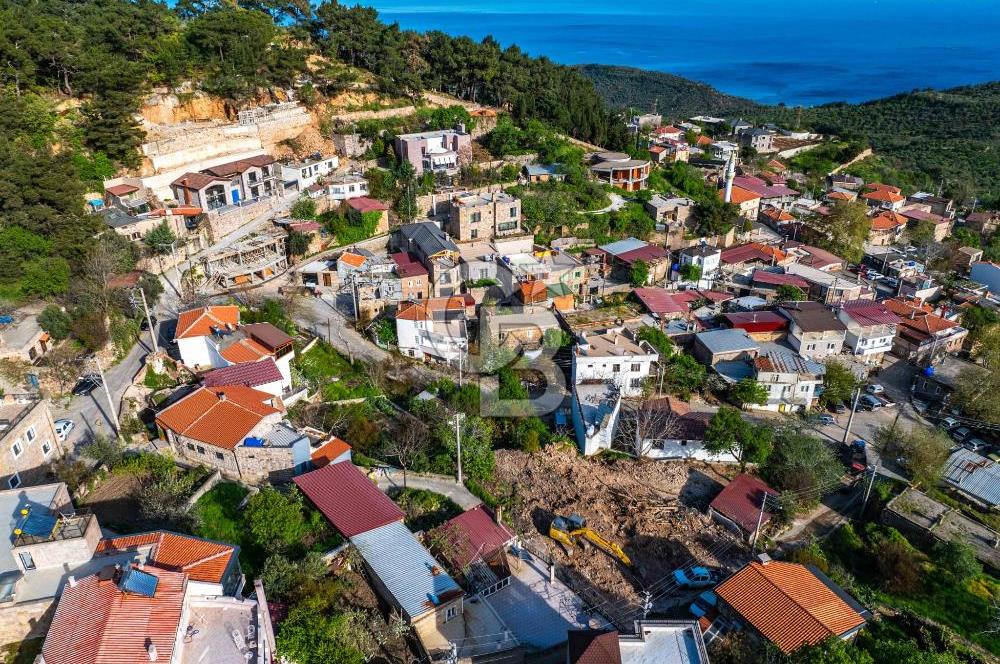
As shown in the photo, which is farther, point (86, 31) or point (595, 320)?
point (86, 31)

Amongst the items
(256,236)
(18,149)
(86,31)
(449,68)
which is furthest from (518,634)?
(449,68)

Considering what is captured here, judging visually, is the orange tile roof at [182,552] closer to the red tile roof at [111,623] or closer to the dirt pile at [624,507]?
the red tile roof at [111,623]

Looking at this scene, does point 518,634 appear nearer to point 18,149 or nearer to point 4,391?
point 4,391

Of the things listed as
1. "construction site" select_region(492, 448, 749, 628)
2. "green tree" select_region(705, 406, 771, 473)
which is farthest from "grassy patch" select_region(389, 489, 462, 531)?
"green tree" select_region(705, 406, 771, 473)

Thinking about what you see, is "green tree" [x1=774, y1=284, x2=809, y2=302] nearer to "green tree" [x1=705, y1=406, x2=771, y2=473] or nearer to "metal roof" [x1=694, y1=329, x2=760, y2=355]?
"metal roof" [x1=694, y1=329, x2=760, y2=355]

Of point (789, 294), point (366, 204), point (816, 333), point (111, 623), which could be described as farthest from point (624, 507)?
point (366, 204)

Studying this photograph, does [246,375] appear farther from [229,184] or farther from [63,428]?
[229,184]

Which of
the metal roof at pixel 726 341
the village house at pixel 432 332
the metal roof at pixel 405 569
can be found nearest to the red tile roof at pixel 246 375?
the village house at pixel 432 332
